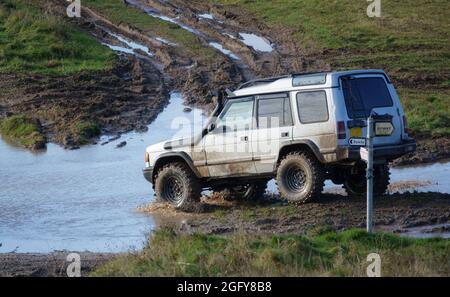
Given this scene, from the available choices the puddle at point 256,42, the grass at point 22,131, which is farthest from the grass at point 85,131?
the puddle at point 256,42

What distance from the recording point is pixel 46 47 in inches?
1356

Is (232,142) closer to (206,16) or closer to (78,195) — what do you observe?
(78,195)

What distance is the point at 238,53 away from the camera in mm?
33562

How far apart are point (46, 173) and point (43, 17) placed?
56.3 ft

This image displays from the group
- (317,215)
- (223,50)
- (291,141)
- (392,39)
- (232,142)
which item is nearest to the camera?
(317,215)

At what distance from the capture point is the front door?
54.9 feet

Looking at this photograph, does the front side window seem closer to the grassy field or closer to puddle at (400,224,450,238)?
puddle at (400,224,450,238)

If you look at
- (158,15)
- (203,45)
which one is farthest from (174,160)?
(158,15)

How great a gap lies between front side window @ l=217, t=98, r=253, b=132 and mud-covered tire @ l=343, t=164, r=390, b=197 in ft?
6.55

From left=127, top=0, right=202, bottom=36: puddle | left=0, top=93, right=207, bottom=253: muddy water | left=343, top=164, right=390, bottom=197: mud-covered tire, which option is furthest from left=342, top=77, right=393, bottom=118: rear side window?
left=127, top=0, right=202, bottom=36: puddle

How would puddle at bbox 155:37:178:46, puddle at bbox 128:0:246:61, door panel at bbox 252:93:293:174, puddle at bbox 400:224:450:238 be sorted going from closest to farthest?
puddle at bbox 400:224:450:238 < door panel at bbox 252:93:293:174 < puddle at bbox 128:0:246:61 < puddle at bbox 155:37:178:46

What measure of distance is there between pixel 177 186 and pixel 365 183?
328cm

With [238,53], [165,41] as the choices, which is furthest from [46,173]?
[165,41]

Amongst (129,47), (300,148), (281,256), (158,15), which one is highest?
(158,15)
